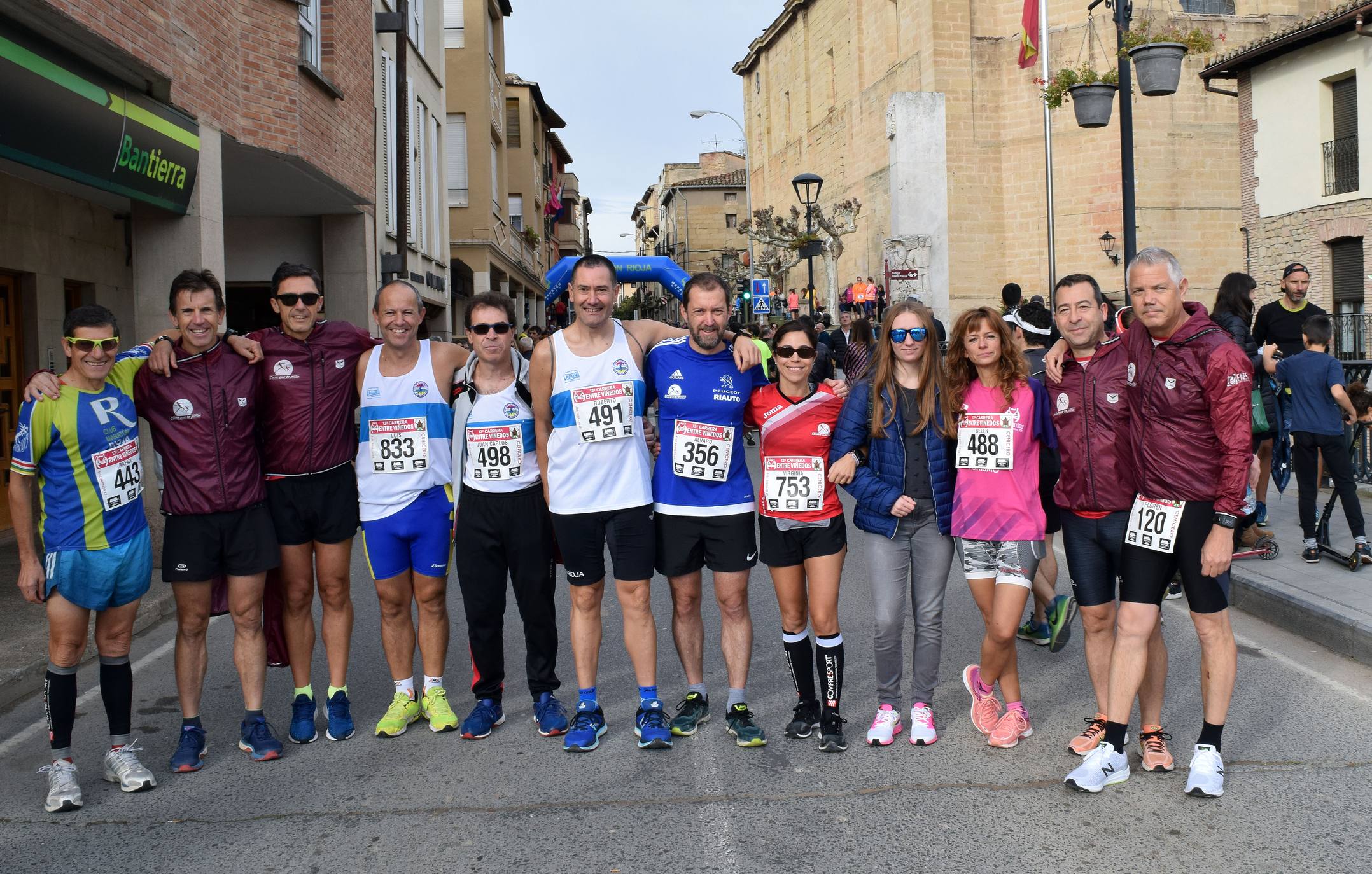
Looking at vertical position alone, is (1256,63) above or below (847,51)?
below

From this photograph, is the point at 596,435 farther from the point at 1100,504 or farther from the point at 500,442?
the point at 1100,504

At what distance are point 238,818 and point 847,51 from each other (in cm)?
5094

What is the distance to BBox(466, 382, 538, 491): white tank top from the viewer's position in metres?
5.28

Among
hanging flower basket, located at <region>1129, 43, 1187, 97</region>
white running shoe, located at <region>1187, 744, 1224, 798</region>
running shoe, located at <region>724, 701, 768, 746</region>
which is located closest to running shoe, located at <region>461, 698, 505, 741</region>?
running shoe, located at <region>724, 701, 768, 746</region>

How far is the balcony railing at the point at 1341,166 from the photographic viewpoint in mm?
24203

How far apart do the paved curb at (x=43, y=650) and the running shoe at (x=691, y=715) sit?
104 inches

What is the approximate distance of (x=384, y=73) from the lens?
20375 millimetres

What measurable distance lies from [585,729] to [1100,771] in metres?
2.16

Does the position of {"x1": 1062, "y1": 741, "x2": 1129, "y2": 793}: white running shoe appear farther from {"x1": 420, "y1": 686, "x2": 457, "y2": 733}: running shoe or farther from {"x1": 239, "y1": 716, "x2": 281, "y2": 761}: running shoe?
{"x1": 239, "y1": 716, "x2": 281, "y2": 761}: running shoe

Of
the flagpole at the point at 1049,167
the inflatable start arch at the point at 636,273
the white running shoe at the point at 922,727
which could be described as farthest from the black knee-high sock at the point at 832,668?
the flagpole at the point at 1049,167

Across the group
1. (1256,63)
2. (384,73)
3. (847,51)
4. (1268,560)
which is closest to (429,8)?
(384,73)

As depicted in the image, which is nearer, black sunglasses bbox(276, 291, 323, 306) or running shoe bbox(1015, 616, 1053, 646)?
black sunglasses bbox(276, 291, 323, 306)

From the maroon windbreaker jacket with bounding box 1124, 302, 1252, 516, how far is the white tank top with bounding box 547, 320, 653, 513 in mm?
2124

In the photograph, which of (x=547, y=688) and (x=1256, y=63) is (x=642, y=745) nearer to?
(x=547, y=688)
